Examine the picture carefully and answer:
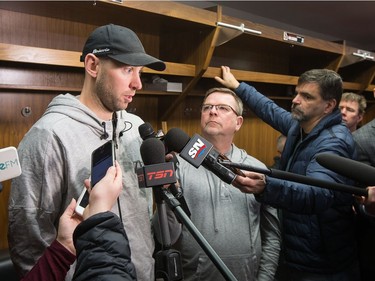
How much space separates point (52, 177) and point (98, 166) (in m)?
0.26

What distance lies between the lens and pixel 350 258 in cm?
172

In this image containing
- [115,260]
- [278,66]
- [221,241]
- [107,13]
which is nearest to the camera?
[115,260]

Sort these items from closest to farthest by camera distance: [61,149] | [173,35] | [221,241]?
[61,149], [221,241], [173,35]

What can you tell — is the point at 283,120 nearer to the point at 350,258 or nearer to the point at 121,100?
the point at 350,258

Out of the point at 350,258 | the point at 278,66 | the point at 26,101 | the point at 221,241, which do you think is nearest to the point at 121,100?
the point at 221,241

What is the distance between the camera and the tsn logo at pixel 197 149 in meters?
0.96

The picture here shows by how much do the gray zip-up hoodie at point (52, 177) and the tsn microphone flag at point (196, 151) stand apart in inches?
13.4

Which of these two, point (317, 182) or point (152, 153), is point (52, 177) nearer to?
point (152, 153)

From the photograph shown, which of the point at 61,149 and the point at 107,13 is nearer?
the point at 61,149

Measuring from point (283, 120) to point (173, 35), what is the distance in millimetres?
902

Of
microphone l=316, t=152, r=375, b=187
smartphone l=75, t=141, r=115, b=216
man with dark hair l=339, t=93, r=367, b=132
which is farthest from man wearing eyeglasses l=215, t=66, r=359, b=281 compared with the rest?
man with dark hair l=339, t=93, r=367, b=132

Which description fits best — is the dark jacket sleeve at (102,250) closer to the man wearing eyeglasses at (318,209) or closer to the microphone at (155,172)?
the microphone at (155,172)

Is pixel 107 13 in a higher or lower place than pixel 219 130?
higher

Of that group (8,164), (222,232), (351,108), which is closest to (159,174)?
(8,164)
